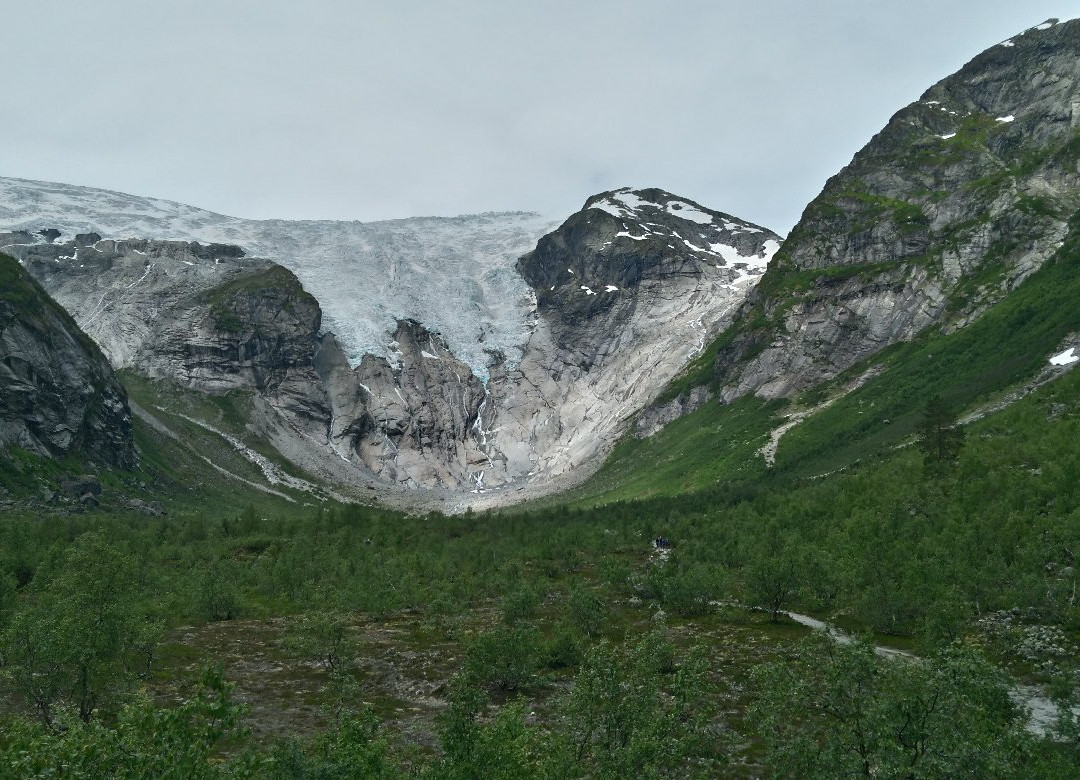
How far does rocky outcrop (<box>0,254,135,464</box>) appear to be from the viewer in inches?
5920

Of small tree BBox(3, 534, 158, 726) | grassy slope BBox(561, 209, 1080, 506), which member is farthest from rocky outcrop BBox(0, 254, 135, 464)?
small tree BBox(3, 534, 158, 726)

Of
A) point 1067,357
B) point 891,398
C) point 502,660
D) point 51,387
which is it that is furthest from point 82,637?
point 51,387

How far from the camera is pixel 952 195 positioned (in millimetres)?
197000

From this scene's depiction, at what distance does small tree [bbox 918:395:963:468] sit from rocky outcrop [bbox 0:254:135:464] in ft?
513

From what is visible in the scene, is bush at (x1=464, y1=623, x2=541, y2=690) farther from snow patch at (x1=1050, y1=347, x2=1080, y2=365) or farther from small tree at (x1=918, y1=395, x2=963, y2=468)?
snow patch at (x1=1050, y1=347, x2=1080, y2=365)

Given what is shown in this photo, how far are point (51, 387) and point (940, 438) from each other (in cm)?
16895

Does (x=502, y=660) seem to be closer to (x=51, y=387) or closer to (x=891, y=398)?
(x=891, y=398)

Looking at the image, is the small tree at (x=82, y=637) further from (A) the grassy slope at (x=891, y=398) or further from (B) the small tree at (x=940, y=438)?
(A) the grassy slope at (x=891, y=398)

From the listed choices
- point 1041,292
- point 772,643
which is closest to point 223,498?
point 772,643

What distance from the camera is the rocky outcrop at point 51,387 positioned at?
150375mm

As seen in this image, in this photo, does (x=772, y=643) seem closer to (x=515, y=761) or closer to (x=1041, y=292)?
(x=515, y=761)

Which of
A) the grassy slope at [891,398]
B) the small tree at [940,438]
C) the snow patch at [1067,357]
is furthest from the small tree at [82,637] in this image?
the snow patch at [1067,357]

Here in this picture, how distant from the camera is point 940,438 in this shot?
92.8m

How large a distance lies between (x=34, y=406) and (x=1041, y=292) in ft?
654
